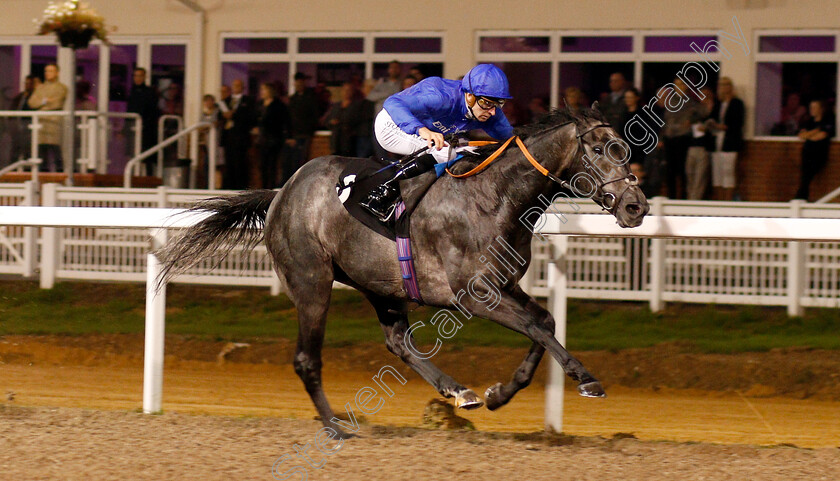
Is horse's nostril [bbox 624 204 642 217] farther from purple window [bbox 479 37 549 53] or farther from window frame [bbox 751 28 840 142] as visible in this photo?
purple window [bbox 479 37 549 53]

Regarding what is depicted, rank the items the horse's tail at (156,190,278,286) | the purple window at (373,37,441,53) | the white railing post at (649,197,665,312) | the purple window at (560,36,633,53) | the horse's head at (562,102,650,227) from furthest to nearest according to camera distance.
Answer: the purple window at (373,37,441,53)
the purple window at (560,36,633,53)
the white railing post at (649,197,665,312)
the horse's tail at (156,190,278,286)
the horse's head at (562,102,650,227)

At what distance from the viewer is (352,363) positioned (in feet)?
24.2

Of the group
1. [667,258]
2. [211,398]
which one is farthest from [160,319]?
[667,258]

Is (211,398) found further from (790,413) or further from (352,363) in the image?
(790,413)

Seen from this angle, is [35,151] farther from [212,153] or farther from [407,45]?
[407,45]

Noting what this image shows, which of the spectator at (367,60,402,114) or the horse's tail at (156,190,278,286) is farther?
the spectator at (367,60,402,114)

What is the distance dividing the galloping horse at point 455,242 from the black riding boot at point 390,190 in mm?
106

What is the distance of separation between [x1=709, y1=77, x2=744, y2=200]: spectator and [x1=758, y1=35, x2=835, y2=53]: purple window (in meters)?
1.78

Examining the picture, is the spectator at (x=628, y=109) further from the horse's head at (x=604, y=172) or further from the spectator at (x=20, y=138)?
the spectator at (x=20, y=138)

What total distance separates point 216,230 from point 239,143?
5941mm

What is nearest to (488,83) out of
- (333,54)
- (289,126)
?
(289,126)

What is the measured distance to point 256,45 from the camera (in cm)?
1296

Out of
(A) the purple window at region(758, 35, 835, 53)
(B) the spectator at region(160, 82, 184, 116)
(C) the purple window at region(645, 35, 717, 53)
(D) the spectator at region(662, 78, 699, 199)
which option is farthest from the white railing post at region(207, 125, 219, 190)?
(A) the purple window at region(758, 35, 835, 53)

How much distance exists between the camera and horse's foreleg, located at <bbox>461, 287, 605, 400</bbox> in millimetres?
3984
